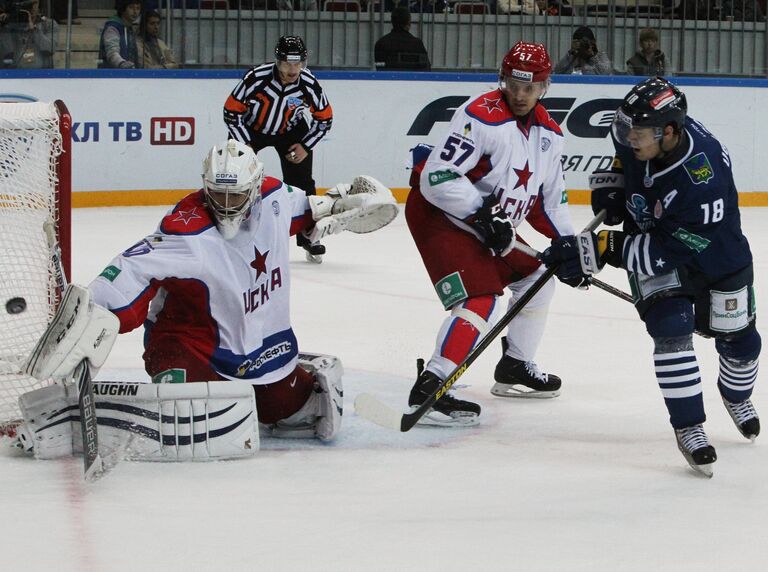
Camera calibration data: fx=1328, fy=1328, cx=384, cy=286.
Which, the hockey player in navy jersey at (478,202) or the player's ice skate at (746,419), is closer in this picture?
the player's ice skate at (746,419)

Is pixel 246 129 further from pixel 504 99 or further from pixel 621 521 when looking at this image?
pixel 621 521

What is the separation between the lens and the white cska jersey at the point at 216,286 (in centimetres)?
319

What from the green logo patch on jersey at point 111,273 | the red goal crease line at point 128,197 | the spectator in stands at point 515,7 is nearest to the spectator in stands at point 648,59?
the spectator in stands at point 515,7

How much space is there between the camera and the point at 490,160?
3.78 meters

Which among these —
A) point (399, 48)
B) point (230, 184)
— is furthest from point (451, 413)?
point (399, 48)

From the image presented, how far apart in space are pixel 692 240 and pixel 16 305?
188 centimetres

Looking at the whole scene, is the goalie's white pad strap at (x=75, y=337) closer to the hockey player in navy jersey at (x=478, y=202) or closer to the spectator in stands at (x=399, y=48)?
the hockey player in navy jersey at (x=478, y=202)

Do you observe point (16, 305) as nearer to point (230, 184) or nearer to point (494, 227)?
point (230, 184)

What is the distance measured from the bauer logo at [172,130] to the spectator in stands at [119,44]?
0.39 m

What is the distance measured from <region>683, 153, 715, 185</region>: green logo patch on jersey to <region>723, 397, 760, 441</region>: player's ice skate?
2.35 ft

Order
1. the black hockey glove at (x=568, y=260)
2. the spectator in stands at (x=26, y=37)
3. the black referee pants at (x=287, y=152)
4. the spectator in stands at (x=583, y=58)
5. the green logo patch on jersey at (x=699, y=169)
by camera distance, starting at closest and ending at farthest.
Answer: the green logo patch on jersey at (x=699, y=169) < the black hockey glove at (x=568, y=260) < the black referee pants at (x=287, y=152) < the spectator in stands at (x=26, y=37) < the spectator in stands at (x=583, y=58)

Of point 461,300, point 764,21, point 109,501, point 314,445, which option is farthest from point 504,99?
point 764,21

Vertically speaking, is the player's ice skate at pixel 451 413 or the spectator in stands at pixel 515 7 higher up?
the spectator in stands at pixel 515 7

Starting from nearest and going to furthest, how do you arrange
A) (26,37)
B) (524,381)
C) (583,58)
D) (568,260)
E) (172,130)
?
(568,260) → (524,381) → (26,37) → (172,130) → (583,58)
